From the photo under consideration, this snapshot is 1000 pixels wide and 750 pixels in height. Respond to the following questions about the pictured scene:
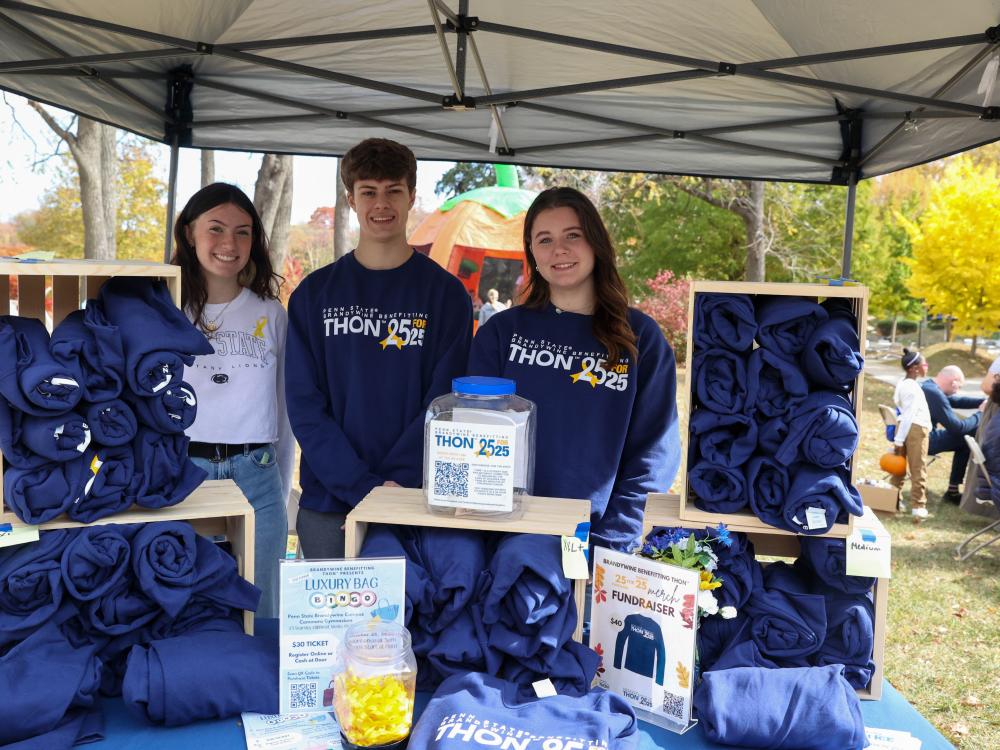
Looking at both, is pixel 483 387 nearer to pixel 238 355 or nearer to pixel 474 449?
pixel 474 449

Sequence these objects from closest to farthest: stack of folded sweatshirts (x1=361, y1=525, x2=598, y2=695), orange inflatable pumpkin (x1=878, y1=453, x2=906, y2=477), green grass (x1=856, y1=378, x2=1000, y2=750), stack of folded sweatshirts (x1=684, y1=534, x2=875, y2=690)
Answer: stack of folded sweatshirts (x1=361, y1=525, x2=598, y2=695) < stack of folded sweatshirts (x1=684, y1=534, x2=875, y2=690) < green grass (x1=856, y1=378, x2=1000, y2=750) < orange inflatable pumpkin (x1=878, y1=453, x2=906, y2=477)

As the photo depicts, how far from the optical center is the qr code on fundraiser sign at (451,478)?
5.74 ft

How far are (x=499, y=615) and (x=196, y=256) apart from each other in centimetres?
160

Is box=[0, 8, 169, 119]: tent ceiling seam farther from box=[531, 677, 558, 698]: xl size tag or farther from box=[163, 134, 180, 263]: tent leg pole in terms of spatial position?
box=[531, 677, 558, 698]: xl size tag

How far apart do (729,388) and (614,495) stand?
1.57ft

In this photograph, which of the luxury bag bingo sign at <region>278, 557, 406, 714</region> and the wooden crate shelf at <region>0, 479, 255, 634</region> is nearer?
the luxury bag bingo sign at <region>278, 557, 406, 714</region>

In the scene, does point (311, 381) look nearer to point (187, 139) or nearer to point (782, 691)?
point (782, 691)

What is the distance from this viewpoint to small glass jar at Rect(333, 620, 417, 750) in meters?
1.50

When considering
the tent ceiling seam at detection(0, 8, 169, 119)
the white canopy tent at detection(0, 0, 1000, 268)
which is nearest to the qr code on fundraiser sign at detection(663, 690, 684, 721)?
the white canopy tent at detection(0, 0, 1000, 268)

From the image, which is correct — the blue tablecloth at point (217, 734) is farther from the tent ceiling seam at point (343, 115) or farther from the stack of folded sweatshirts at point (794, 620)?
the tent ceiling seam at point (343, 115)

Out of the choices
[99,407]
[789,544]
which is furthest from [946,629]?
[99,407]

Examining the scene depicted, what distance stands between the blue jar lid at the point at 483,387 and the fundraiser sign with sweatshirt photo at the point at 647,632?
418 millimetres

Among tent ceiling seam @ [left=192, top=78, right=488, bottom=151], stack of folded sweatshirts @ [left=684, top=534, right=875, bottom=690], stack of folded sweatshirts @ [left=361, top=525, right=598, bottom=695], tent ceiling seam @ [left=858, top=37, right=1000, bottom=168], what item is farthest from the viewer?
tent ceiling seam @ [left=192, top=78, right=488, bottom=151]

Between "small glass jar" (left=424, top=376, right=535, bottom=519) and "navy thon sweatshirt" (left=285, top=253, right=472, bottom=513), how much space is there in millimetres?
658
